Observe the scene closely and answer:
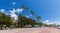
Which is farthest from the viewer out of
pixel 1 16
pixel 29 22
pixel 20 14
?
pixel 29 22

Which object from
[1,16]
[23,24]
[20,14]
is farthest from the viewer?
[23,24]

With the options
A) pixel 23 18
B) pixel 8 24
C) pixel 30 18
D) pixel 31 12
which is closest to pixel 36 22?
pixel 30 18

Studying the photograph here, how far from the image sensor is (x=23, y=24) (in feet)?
332

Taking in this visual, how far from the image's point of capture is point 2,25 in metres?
67.1

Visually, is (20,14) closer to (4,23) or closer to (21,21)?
(21,21)

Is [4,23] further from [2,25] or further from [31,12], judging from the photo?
[31,12]

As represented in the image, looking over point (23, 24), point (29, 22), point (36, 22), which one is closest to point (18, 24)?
point (23, 24)

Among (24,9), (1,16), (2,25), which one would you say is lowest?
(2,25)

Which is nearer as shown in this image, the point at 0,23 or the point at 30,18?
Result: the point at 0,23

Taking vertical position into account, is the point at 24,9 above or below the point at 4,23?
above

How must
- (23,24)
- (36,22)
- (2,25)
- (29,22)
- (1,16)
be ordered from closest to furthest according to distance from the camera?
(2,25), (1,16), (23,24), (29,22), (36,22)

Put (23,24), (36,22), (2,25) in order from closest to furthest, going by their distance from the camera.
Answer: (2,25) → (23,24) → (36,22)

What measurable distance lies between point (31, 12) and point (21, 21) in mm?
10660

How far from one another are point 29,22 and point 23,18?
54.1 ft
